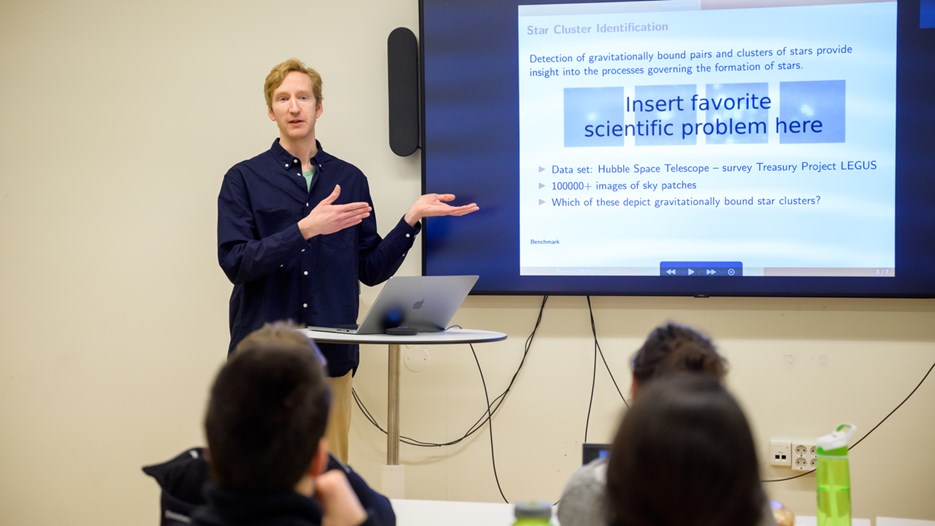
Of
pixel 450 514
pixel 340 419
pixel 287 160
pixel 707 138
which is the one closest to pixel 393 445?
pixel 340 419

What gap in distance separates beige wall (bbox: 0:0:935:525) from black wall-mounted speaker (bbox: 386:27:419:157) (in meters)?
0.09

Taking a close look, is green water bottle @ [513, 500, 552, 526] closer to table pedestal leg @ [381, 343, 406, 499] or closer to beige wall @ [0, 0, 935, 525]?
table pedestal leg @ [381, 343, 406, 499]

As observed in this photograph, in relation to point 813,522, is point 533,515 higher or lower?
higher

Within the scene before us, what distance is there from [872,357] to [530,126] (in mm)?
1582

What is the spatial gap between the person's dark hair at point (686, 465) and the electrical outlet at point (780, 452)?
2.63m

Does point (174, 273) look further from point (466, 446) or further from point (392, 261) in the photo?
point (466, 446)

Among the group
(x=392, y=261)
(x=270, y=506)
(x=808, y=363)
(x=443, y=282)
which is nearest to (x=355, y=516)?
(x=270, y=506)

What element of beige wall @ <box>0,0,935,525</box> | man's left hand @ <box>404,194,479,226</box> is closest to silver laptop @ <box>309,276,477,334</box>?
man's left hand @ <box>404,194,479,226</box>

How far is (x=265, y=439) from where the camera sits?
1119 millimetres

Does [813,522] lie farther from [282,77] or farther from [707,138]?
[282,77]

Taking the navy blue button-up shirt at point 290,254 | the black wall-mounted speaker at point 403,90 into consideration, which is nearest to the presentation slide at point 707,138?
the black wall-mounted speaker at point 403,90

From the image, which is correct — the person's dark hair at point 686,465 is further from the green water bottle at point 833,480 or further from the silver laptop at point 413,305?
the silver laptop at point 413,305

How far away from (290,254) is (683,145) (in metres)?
1.52

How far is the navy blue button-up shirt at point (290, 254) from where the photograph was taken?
10.0ft
